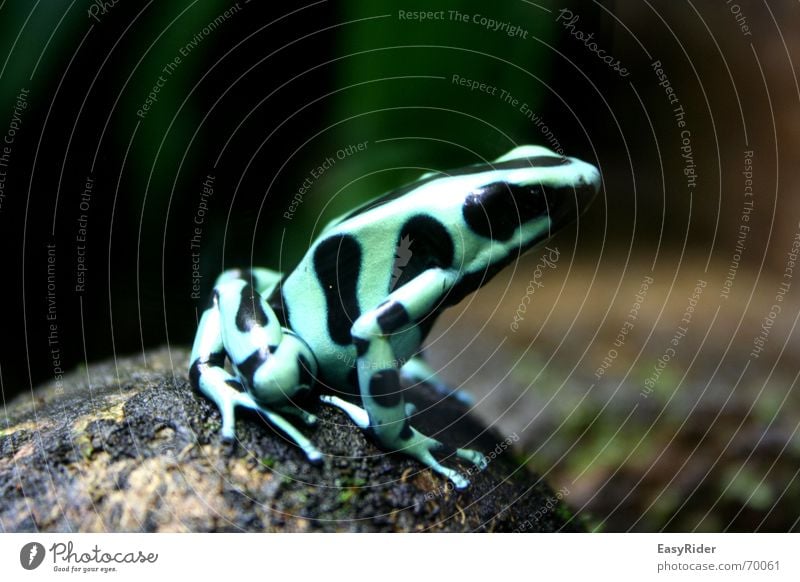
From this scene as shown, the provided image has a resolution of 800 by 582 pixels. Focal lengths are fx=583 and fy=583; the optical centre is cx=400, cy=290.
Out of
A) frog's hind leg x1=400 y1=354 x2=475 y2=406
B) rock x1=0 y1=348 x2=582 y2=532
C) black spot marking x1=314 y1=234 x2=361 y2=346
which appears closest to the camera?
rock x1=0 y1=348 x2=582 y2=532

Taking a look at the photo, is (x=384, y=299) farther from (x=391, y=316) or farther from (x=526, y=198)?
(x=526, y=198)

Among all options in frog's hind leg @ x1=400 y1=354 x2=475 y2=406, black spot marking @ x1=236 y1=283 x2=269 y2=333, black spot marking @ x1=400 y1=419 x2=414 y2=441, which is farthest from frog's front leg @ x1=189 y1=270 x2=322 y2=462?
frog's hind leg @ x1=400 y1=354 x2=475 y2=406

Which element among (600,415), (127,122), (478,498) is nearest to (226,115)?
(127,122)
